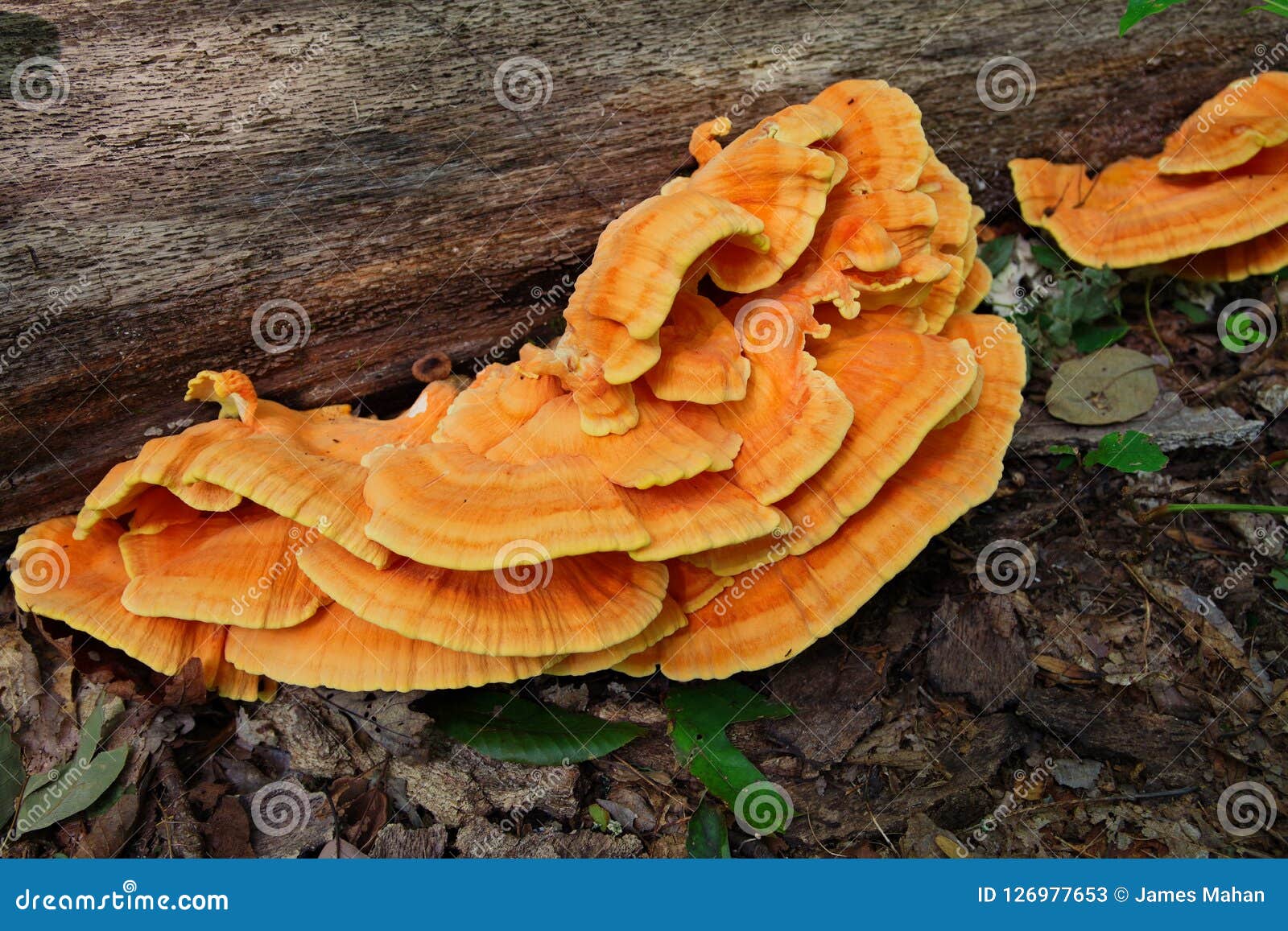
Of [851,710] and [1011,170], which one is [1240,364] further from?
[851,710]

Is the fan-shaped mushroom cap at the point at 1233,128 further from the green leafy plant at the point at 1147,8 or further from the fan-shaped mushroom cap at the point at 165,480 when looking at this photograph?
the fan-shaped mushroom cap at the point at 165,480

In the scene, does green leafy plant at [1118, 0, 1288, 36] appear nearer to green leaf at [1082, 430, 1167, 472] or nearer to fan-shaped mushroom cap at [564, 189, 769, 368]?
green leaf at [1082, 430, 1167, 472]

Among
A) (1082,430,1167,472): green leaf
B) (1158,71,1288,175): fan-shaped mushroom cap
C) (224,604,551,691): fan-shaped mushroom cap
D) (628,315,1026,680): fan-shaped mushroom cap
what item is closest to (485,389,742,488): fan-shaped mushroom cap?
(628,315,1026,680): fan-shaped mushroom cap

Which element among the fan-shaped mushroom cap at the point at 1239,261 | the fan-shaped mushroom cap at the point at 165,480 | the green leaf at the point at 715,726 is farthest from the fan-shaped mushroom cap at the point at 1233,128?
the fan-shaped mushroom cap at the point at 165,480

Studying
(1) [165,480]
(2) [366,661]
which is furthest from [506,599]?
(1) [165,480]

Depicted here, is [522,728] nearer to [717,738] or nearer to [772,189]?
[717,738]
